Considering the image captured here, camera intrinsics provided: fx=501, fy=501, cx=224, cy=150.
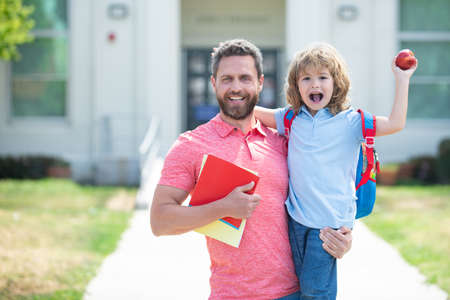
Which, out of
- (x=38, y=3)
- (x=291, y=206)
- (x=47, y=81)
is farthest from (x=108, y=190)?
(x=291, y=206)

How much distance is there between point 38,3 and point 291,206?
427 inches

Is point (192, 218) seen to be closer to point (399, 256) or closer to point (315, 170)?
point (315, 170)

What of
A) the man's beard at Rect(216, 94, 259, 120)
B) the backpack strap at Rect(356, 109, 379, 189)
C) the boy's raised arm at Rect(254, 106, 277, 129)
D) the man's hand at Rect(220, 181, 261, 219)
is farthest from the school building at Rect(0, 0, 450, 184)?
the man's hand at Rect(220, 181, 261, 219)

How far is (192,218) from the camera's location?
209 cm

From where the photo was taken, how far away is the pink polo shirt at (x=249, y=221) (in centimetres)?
219

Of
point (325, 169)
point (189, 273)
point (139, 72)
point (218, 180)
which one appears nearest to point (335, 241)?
point (325, 169)

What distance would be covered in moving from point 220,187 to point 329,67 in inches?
30.8

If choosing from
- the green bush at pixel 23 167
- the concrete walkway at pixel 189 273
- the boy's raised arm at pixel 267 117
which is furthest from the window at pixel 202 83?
the boy's raised arm at pixel 267 117

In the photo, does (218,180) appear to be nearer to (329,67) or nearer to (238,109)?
(238,109)

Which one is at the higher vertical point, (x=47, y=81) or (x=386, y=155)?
(x=47, y=81)

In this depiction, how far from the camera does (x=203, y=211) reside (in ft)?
6.87

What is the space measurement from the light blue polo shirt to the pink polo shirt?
3.2 inches

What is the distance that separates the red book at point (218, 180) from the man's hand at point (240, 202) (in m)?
0.04

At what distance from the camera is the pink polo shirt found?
2.19 m
